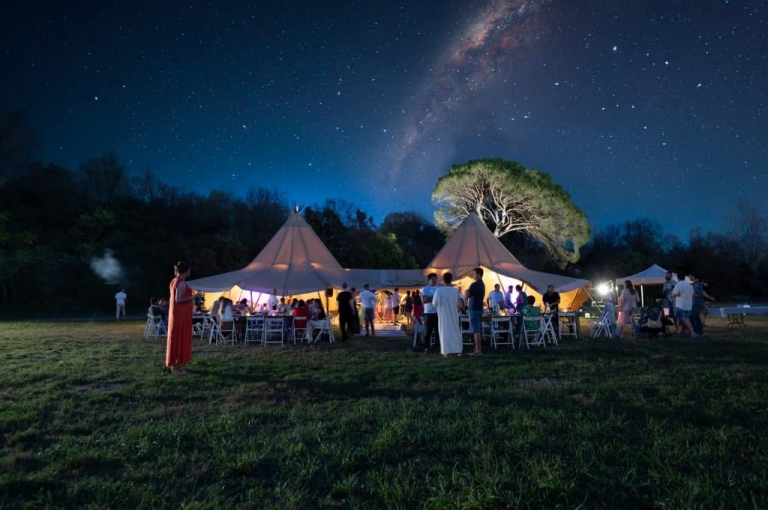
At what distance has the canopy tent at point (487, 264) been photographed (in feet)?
48.3

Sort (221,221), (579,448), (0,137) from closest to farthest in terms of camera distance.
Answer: (579,448)
(0,137)
(221,221)

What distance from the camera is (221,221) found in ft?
115

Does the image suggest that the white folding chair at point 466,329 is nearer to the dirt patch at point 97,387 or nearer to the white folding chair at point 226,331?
the white folding chair at point 226,331

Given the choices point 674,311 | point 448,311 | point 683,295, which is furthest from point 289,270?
point 683,295

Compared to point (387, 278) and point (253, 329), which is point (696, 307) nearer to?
point (253, 329)

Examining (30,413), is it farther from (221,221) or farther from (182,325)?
(221,221)

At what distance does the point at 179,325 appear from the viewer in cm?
616

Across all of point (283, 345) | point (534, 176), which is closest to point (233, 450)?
point (283, 345)

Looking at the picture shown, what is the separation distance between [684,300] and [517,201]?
47.6 feet

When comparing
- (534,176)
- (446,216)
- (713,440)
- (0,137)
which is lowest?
(713,440)

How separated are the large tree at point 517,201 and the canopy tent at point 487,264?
750 cm

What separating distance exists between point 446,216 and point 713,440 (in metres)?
22.5

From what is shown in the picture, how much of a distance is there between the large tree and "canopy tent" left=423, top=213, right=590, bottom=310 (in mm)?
7496

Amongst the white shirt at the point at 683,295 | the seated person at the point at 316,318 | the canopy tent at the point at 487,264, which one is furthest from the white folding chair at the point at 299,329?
the white shirt at the point at 683,295
